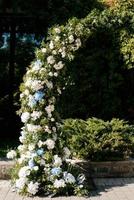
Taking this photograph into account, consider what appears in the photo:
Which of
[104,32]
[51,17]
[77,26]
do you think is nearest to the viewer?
[77,26]

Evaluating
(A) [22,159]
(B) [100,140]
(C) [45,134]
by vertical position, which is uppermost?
(B) [100,140]

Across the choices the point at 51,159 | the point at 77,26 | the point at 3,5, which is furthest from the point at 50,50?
the point at 3,5

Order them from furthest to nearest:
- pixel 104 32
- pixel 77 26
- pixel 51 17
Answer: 1. pixel 51 17
2. pixel 104 32
3. pixel 77 26

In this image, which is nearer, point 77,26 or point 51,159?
point 51,159

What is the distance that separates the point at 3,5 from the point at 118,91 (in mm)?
2838

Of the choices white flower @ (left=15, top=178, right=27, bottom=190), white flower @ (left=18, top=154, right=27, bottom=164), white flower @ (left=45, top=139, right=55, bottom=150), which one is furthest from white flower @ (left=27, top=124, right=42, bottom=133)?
white flower @ (left=15, top=178, right=27, bottom=190)

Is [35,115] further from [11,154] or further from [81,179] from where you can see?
[81,179]

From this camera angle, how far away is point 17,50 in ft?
37.8

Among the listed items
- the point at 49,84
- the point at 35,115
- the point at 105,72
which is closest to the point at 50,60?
the point at 49,84

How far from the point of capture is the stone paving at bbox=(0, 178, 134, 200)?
25.4ft

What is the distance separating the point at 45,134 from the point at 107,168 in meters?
1.28

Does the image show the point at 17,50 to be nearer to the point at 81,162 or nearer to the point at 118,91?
the point at 118,91

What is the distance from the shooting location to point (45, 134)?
8133mm

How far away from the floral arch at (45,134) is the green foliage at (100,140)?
53 cm
